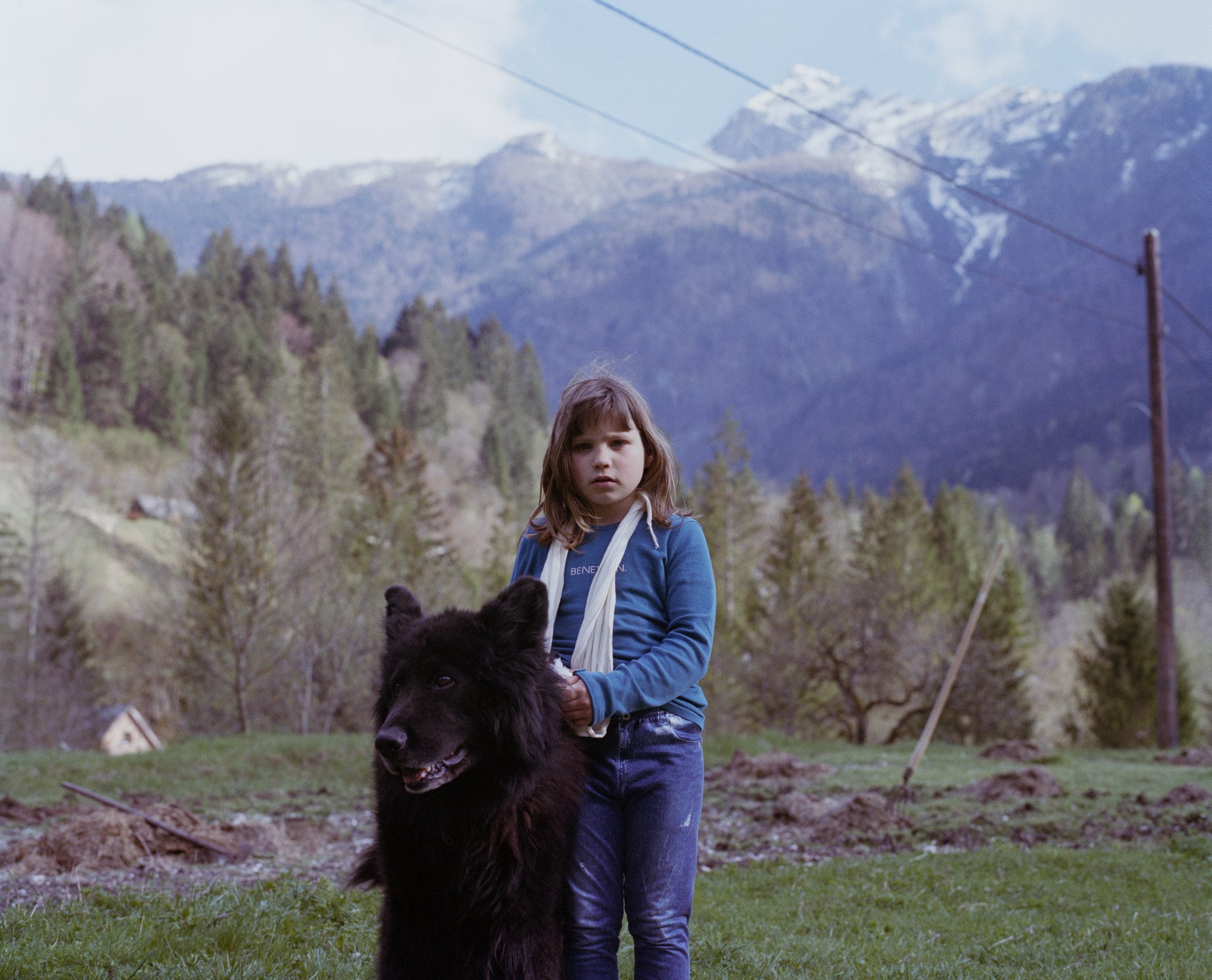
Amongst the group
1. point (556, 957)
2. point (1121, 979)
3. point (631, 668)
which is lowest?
point (1121, 979)

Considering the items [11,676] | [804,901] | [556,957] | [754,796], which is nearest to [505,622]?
[556,957]

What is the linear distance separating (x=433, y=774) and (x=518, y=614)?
21.7 inches

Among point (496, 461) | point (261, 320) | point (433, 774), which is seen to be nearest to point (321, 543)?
point (433, 774)

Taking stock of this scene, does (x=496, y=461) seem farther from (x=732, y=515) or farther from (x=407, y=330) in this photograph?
(x=732, y=515)

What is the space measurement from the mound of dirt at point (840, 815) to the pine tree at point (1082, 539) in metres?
81.2

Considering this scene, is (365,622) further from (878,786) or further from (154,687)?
(878,786)

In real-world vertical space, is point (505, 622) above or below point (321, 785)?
above

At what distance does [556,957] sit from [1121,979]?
3.29m

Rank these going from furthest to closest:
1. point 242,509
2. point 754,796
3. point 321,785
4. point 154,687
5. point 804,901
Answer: point 154,687
point 242,509
point 321,785
point 754,796
point 804,901

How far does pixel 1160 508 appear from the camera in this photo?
20234 millimetres

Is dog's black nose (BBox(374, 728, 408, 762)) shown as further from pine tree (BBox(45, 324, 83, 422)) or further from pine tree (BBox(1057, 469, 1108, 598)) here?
pine tree (BBox(1057, 469, 1108, 598))

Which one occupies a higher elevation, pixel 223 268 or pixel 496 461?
pixel 223 268

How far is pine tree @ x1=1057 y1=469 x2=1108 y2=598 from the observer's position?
3366 inches

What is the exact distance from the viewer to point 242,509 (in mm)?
25578
